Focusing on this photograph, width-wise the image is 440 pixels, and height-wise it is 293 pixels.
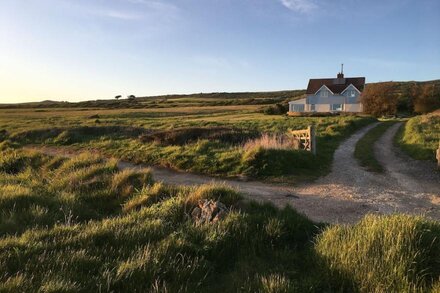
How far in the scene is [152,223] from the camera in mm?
6523

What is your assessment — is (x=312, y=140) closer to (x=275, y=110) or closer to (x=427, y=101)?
(x=275, y=110)

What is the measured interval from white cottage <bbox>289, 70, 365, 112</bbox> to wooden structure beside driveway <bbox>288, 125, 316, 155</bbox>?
185ft

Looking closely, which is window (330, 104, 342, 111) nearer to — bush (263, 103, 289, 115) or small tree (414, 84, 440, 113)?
bush (263, 103, 289, 115)

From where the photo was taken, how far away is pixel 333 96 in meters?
74.1

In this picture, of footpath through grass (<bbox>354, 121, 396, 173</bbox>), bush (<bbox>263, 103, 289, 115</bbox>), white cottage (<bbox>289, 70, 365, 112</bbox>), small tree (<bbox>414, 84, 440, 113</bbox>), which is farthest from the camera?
white cottage (<bbox>289, 70, 365, 112</bbox>)

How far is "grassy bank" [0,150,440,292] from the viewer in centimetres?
455

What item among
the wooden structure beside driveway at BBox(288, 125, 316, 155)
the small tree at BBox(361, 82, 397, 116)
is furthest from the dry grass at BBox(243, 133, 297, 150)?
the small tree at BBox(361, 82, 397, 116)

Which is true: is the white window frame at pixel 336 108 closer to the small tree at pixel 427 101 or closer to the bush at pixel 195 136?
the small tree at pixel 427 101

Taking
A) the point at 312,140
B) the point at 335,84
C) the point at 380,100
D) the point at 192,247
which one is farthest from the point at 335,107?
the point at 192,247

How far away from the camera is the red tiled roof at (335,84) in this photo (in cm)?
7394

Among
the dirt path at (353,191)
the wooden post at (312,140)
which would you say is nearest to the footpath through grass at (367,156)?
the dirt path at (353,191)

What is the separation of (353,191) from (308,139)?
264 inches

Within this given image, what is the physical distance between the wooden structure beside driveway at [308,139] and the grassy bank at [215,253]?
32.2 feet

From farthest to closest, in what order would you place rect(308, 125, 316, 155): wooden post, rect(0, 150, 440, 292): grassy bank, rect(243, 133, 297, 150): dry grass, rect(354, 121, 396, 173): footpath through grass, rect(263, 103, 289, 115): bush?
rect(263, 103, 289, 115): bush, rect(308, 125, 316, 155): wooden post, rect(243, 133, 297, 150): dry grass, rect(354, 121, 396, 173): footpath through grass, rect(0, 150, 440, 292): grassy bank
